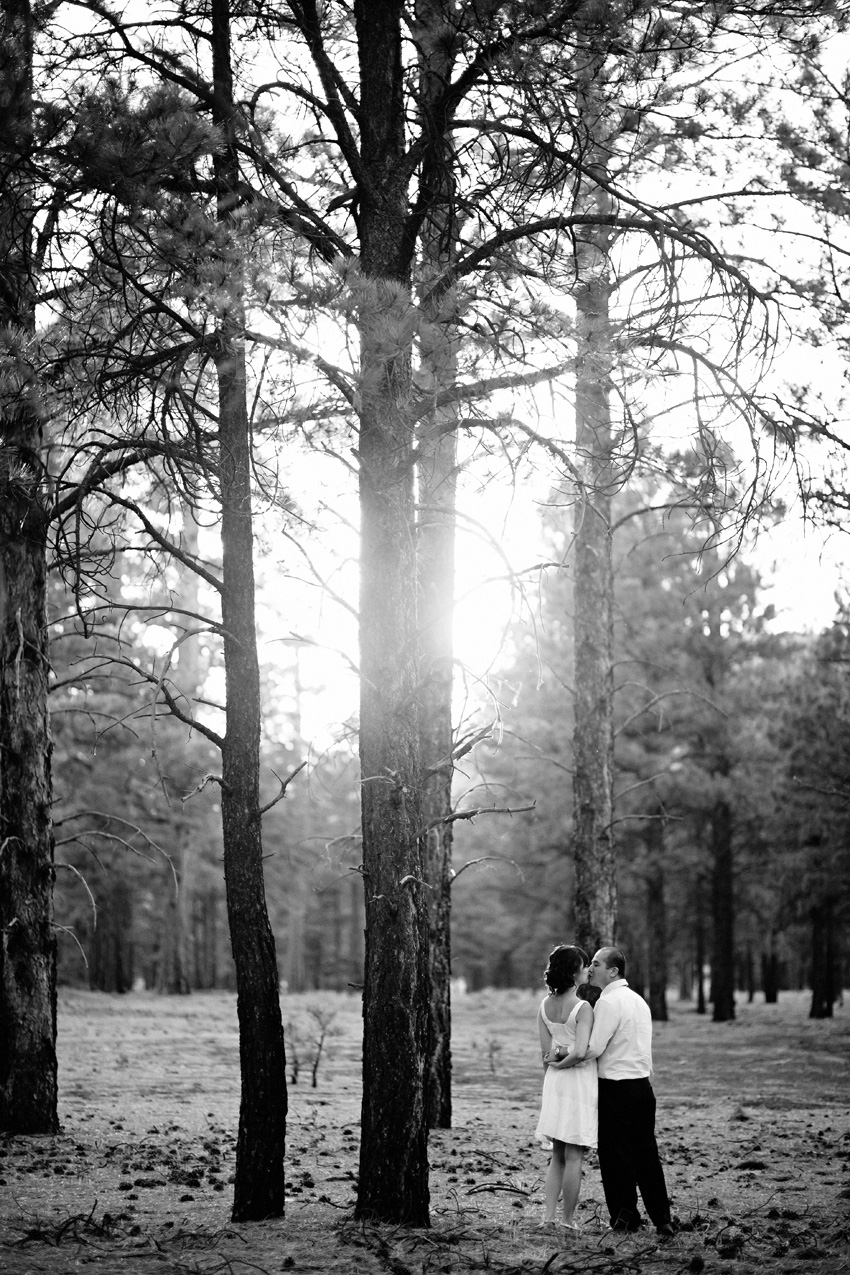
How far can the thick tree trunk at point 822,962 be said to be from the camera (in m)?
26.2

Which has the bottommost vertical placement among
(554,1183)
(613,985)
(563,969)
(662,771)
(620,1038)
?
(554,1183)

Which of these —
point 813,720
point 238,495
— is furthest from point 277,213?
point 813,720

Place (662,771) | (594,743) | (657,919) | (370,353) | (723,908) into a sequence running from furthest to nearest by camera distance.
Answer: (657,919) < (723,908) < (662,771) < (594,743) < (370,353)

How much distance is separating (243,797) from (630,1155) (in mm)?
2967

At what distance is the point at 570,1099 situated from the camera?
616 cm

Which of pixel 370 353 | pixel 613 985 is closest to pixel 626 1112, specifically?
pixel 613 985

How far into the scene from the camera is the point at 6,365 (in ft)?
20.4

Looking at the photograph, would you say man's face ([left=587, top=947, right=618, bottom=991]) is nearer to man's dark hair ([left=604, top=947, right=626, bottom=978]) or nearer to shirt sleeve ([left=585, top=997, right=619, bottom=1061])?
man's dark hair ([left=604, top=947, right=626, bottom=978])

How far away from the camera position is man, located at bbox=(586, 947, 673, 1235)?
6.20m

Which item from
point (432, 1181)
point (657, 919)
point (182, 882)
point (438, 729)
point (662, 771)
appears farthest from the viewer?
point (182, 882)

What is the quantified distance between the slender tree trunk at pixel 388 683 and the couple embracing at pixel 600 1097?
2.66 feet

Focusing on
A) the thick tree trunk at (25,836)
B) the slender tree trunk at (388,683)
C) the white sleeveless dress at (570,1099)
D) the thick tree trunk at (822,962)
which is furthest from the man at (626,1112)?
the thick tree trunk at (822,962)

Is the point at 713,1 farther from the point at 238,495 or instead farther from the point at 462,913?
the point at 462,913

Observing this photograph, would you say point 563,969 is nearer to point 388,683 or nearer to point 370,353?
point 388,683
